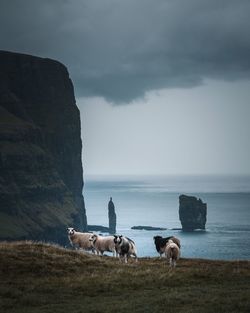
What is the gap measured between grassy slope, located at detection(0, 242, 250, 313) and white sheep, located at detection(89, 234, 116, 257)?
2.35 meters

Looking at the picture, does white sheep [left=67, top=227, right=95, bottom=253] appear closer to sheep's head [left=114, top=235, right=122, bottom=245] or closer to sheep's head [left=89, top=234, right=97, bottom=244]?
sheep's head [left=89, top=234, right=97, bottom=244]

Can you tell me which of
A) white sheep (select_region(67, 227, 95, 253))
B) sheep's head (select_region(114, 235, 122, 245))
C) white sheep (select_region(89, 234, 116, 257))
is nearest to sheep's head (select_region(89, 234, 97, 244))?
white sheep (select_region(89, 234, 116, 257))

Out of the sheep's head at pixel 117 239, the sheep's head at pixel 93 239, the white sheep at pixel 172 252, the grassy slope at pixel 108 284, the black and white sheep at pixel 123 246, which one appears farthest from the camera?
the sheep's head at pixel 93 239

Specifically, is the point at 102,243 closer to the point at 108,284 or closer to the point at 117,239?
the point at 117,239

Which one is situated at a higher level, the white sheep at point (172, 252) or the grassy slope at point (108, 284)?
the white sheep at point (172, 252)

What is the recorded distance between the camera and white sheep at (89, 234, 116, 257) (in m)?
41.3

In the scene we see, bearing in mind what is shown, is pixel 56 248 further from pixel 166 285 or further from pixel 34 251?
pixel 166 285

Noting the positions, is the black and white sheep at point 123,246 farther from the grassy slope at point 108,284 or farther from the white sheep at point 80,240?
the white sheep at point 80,240

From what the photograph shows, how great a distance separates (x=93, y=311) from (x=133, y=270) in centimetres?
1140

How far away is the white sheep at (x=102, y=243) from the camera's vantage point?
41294mm

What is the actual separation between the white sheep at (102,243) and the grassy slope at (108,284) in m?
2.35

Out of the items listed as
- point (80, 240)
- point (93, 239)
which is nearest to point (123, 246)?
point (93, 239)

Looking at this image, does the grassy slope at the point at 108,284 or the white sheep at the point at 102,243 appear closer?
the grassy slope at the point at 108,284

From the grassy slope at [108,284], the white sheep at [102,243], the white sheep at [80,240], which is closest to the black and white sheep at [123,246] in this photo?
the grassy slope at [108,284]
